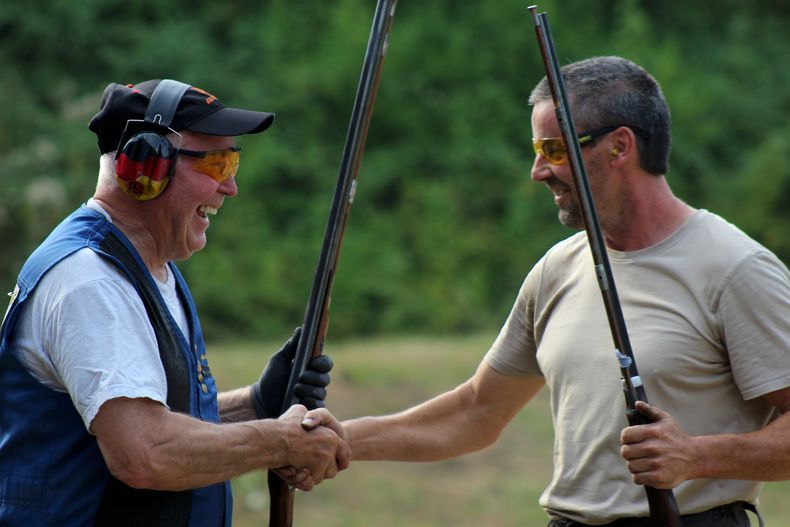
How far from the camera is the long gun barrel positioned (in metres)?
3.80

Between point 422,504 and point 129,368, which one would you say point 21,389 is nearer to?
point 129,368

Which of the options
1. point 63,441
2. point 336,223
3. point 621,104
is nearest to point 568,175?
point 621,104

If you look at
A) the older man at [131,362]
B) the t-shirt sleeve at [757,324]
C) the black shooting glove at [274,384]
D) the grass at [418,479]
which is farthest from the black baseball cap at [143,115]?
the grass at [418,479]

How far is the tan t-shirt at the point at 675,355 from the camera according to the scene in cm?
382

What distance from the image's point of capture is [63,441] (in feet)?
11.5

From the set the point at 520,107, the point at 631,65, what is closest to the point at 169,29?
the point at 520,107

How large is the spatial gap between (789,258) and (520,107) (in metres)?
4.25

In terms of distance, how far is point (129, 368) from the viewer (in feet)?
11.1

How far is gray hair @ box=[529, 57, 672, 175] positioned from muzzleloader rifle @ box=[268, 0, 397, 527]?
0.63 m

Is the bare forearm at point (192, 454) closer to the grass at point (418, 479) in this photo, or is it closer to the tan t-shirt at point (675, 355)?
the tan t-shirt at point (675, 355)

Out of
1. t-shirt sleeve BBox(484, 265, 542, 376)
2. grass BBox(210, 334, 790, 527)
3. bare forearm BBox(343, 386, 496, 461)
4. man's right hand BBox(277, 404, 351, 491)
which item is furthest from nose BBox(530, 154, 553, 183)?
grass BBox(210, 334, 790, 527)

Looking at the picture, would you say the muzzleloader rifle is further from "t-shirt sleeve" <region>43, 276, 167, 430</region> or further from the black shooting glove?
"t-shirt sleeve" <region>43, 276, 167, 430</region>

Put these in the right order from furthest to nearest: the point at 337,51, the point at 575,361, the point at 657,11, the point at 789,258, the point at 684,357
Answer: the point at 657,11, the point at 337,51, the point at 789,258, the point at 575,361, the point at 684,357

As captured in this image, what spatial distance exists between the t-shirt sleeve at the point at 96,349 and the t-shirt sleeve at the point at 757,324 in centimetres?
181
